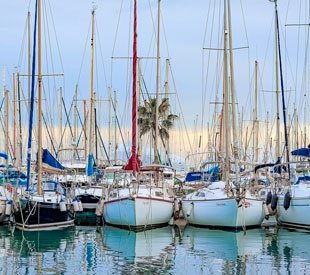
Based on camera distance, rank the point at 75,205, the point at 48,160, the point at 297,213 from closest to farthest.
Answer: the point at 297,213 < the point at 75,205 < the point at 48,160

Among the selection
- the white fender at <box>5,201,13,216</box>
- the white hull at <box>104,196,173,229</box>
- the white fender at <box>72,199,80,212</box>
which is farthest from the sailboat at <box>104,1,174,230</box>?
the white fender at <box>5,201,13,216</box>

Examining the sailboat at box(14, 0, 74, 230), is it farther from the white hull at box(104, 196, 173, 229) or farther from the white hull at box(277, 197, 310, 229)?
the white hull at box(277, 197, 310, 229)

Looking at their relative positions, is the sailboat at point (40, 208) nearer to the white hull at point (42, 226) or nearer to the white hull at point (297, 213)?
the white hull at point (42, 226)

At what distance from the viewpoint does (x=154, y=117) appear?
59906 millimetres

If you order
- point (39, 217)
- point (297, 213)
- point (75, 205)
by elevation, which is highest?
point (75, 205)

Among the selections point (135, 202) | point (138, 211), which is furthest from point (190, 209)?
point (135, 202)

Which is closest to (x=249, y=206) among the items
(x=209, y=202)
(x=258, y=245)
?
(x=209, y=202)

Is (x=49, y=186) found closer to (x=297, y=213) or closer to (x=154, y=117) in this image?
(x=297, y=213)

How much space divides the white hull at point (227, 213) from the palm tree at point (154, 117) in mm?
26997

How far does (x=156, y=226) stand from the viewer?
1281 inches

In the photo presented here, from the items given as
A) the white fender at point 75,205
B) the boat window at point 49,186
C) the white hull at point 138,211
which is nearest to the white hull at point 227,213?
the white hull at point 138,211

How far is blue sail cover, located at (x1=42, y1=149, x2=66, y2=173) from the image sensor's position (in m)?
34.5

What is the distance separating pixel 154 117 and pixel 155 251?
35.4 metres

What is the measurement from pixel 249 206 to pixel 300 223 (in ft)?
8.11
